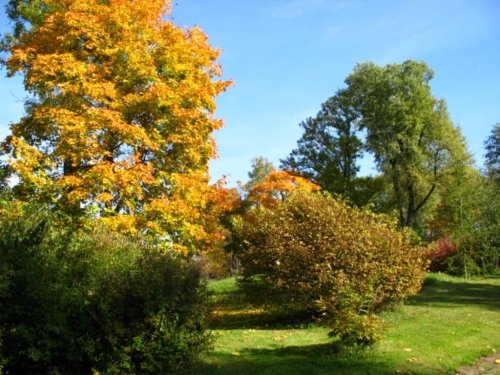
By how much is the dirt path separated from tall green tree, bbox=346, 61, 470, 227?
29089mm

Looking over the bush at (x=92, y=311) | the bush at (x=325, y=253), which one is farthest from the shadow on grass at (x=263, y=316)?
the bush at (x=92, y=311)

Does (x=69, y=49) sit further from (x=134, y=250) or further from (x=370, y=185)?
(x=370, y=185)

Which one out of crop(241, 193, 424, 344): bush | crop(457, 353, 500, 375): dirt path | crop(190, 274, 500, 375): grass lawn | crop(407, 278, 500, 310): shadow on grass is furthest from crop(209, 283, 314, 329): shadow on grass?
crop(457, 353, 500, 375): dirt path

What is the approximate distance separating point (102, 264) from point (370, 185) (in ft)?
99.5

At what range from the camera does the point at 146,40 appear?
1473 cm

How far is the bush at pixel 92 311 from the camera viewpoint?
681 cm

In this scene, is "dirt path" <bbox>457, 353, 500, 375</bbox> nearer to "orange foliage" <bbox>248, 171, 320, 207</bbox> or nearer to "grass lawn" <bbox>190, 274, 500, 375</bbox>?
"grass lawn" <bbox>190, 274, 500, 375</bbox>

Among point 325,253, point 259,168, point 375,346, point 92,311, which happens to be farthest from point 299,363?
point 259,168

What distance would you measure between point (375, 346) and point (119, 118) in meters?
8.71

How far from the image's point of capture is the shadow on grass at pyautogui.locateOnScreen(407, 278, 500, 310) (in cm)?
1691

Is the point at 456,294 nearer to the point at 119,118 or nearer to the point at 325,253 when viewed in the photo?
the point at 325,253

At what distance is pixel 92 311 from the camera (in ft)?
23.6

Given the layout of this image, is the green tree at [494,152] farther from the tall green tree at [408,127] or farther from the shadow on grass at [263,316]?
the shadow on grass at [263,316]

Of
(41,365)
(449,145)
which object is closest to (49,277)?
(41,365)
